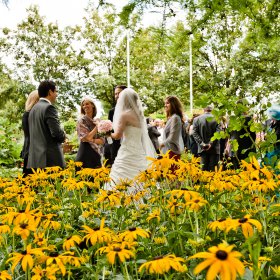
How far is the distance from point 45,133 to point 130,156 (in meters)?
0.79

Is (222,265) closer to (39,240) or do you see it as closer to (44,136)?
(39,240)

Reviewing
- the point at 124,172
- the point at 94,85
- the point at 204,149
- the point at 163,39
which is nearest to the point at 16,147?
the point at 204,149

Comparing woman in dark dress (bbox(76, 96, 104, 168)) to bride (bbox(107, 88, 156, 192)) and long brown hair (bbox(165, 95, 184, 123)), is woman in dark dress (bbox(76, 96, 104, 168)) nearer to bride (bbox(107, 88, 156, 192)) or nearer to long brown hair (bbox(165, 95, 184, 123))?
bride (bbox(107, 88, 156, 192))

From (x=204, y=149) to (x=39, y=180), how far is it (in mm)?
3840

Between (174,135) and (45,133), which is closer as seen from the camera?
(45,133)

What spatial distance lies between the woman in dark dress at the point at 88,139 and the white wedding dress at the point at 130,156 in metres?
0.67

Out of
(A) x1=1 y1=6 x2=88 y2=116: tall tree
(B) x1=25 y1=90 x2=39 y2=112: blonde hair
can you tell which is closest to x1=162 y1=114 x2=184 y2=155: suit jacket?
(B) x1=25 y1=90 x2=39 y2=112: blonde hair

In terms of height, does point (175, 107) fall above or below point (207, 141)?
above

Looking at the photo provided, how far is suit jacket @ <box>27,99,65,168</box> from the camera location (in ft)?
12.4

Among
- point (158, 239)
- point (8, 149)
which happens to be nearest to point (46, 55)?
point (8, 149)

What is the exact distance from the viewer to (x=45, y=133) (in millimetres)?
3844

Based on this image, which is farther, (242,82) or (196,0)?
(242,82)

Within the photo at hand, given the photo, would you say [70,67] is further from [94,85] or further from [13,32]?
[13,32]

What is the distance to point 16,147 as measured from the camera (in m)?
8.72
